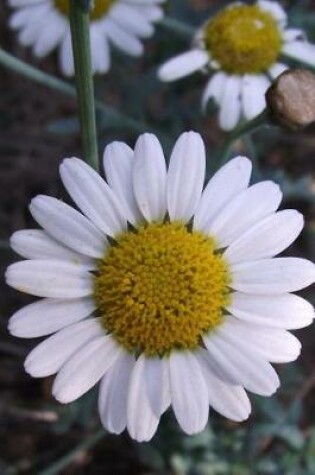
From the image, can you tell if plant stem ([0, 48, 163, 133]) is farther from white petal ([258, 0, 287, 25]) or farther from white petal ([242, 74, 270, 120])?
white petal ([258, 0, 287, 25])

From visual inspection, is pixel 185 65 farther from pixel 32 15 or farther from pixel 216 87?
pixel 32 15

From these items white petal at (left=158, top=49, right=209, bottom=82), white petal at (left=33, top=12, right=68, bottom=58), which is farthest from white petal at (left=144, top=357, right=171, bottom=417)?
white petal at (left=33, top=12, right=68, bottom=58)

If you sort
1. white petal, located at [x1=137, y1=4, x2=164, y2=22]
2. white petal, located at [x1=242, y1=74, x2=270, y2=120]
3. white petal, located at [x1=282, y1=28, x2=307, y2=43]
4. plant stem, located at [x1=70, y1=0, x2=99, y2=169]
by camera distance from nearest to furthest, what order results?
plant stem, located at [x1=70, y1=0, x2=99, y2=169], white petal, located at [x1=242, y1=74, x2=270, y2=120], white petal, located at [x1=282, y1=28, x2=307, y2=43], white petal, located at [x1=137, y1=4, x2=164, y2=22]

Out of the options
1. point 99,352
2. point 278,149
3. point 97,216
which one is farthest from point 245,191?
point 278,149

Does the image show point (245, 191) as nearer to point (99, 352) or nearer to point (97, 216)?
point (97, 216)

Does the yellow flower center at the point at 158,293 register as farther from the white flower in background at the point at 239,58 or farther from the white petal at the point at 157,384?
the white flower in background at the point at 239,58

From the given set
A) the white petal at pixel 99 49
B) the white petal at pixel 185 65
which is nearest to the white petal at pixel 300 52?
the white petal at pixel 185 65
